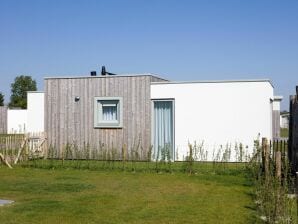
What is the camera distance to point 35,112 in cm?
2184

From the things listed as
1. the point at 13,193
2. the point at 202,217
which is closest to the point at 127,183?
the point at 13,193

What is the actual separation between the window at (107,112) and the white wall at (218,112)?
1568 millimetres

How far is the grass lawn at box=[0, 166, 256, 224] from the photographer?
7613mm

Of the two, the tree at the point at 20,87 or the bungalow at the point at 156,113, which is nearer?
the bungalow at the point at 156,113

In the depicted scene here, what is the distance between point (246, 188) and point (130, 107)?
812 centimetres

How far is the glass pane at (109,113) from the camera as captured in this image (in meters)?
18.5

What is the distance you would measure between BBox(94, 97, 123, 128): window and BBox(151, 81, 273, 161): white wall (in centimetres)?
157

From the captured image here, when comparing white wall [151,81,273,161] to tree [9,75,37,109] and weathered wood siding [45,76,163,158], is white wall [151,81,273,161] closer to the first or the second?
weathered wood siding [45,76,163,158]

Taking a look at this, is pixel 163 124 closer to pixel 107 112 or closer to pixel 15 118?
pixel 107 112

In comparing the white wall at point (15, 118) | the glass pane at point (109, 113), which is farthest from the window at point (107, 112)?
the white wall at point (15, 118)

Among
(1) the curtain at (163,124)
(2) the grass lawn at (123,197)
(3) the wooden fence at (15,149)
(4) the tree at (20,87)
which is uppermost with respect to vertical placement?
(4) the tree at (20,87)

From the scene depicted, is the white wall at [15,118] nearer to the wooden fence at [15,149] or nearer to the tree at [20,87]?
the wooden fence at [15,149]

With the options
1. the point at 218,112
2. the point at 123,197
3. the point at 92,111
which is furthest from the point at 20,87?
the point at 123,197

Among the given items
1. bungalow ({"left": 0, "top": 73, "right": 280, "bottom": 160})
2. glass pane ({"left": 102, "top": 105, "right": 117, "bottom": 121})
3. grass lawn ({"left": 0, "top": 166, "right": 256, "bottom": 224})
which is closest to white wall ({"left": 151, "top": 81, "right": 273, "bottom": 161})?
bungalow ({"left": 0, "top": 73, "right": 280, "bottom": 160})
